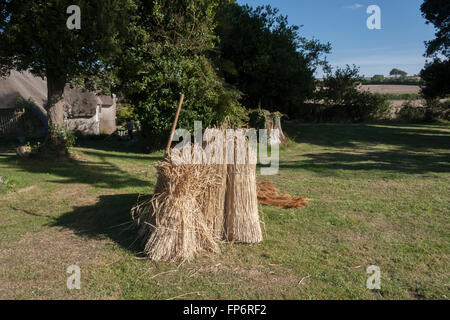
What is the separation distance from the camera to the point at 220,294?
12.8ft

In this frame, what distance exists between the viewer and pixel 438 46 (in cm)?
2245

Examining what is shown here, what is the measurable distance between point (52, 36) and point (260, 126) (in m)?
9.52

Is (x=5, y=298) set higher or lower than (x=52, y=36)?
lower

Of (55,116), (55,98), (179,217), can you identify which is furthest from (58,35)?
(179,217)

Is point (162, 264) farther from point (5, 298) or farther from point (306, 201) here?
point (306, 201)

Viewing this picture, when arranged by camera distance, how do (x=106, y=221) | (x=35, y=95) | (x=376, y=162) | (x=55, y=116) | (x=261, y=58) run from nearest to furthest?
(x=106, y=221), (x=376, y=162), (x=55, y=116), (x=261, y=58), (x=35, y=95)

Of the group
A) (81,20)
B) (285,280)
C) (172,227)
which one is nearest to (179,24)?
(81,20)

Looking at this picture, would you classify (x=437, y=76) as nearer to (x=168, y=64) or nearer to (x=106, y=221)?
(x=168, y=64)

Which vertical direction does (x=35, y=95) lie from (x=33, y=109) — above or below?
above

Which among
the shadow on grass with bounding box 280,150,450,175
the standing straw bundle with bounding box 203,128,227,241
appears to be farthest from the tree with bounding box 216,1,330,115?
the standing straw bundle with bounding box 203,128,227,241

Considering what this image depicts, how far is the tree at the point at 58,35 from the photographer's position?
396 inches

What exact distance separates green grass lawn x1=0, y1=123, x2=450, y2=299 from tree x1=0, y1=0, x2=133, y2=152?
333 cm

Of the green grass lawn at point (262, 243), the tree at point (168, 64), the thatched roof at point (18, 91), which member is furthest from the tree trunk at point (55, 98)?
the thatched roof at point (18, 91)

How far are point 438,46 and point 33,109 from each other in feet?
84.7
